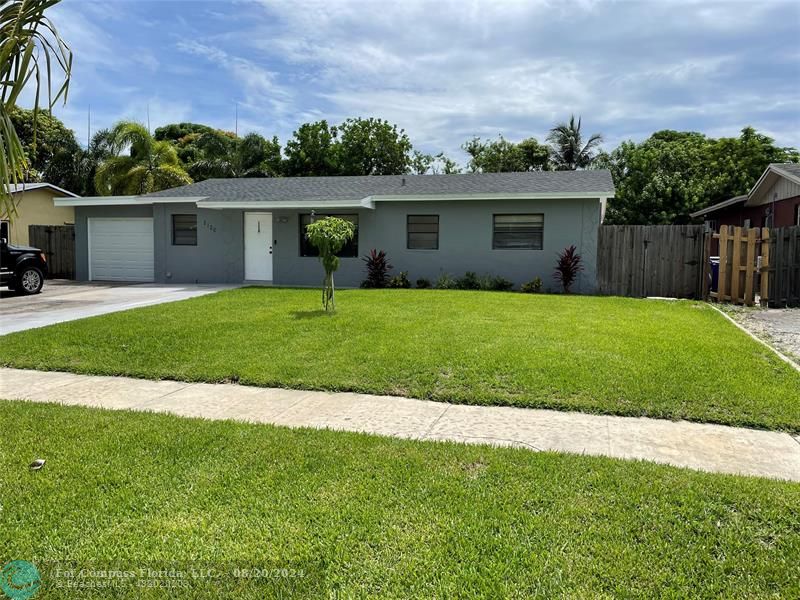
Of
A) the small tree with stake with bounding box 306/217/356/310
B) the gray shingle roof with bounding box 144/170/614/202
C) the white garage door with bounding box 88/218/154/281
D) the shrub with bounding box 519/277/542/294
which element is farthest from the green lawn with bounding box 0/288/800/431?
the white garage door with bounding box 88/218/154/281

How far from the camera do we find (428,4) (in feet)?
22.6

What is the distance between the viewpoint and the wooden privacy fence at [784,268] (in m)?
12.8

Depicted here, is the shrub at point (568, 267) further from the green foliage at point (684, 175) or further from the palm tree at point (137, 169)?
the palm tree at point (137, 169)

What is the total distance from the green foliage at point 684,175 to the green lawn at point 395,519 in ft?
85.1

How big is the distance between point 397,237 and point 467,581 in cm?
1462

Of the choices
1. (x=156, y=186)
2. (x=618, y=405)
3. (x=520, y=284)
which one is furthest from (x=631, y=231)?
(x=156, y=186)

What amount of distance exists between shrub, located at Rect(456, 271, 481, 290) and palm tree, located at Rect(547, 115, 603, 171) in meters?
18.9

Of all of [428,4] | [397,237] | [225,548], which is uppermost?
[428,4]

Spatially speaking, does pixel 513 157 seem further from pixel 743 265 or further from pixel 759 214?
pixel 743 265

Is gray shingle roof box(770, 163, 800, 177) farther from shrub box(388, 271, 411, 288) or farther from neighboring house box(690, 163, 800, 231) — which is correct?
shrub box(388, 271, 411, 288)

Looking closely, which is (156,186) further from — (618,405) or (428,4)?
(618,405)

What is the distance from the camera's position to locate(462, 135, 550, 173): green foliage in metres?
34.6

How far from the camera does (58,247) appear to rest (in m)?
19.9

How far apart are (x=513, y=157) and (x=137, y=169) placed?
21293 mm
